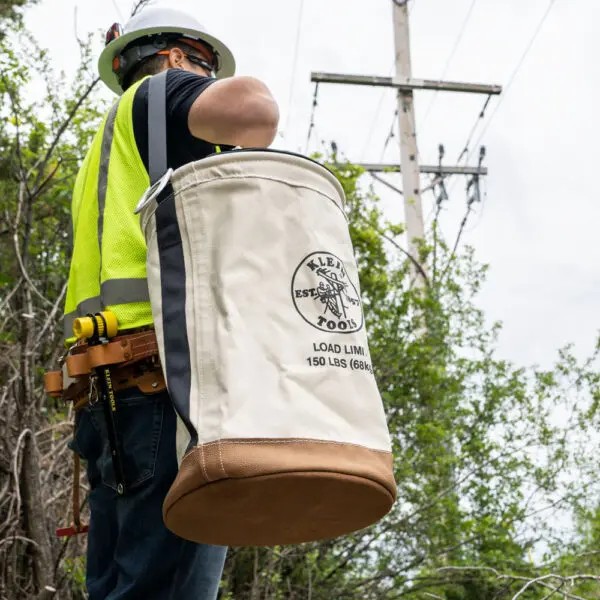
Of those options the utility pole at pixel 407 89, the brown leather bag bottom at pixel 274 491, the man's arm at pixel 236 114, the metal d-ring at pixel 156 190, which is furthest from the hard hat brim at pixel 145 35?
the utility pole at pixel 407 89

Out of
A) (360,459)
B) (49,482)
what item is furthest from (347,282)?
(49,482)

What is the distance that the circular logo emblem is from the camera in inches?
80.8

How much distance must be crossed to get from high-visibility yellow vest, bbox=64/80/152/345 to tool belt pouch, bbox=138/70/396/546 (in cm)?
16

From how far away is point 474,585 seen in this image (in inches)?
257

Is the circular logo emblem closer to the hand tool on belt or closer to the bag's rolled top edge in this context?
the bag's rolled top edge

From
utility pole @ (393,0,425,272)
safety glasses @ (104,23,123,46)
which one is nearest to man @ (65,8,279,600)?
safety glasses @ (104,23,123,46)

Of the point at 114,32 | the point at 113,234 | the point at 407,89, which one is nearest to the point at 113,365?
the point at 113,234

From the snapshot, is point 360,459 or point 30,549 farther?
point 30,549

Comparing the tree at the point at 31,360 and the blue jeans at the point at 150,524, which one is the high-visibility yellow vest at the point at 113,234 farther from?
the tree at the point at 31,360

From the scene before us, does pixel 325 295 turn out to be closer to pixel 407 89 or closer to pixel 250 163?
pixel 250 163

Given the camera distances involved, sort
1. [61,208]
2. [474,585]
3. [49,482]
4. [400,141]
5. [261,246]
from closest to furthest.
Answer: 1. [261,246]
2. [49,482]
3. [474,585]
4. [61,208]
5. [400,141]

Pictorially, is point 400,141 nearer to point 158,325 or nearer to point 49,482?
point 49,482

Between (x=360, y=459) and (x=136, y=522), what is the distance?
2.17 ft

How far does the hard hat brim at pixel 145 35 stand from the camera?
9.26ft
